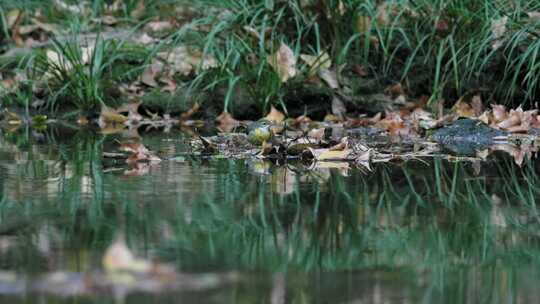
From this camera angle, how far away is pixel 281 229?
2516mm

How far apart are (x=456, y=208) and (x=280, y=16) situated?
4016 millimetres

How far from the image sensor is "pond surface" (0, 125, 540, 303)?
72.5 inches

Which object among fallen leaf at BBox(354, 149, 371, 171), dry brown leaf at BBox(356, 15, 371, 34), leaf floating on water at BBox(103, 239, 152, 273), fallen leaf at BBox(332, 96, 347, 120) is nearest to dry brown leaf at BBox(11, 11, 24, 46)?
fallen leaf at BBox(332, 96, 347, 120)

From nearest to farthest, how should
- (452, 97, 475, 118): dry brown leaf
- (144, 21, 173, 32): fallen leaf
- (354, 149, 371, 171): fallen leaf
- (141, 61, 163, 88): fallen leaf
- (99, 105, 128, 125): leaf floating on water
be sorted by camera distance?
(354, 149, 371, 171): fallen leaf < (452, 97, 475, 118): dry brown leaf < (99, 105, 128, 125): leaf floating on water < (141, 61, 163, 88): fallen leaf < (144, 21, 173, 32): fallen leaf

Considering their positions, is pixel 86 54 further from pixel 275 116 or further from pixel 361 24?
pixel 361 24

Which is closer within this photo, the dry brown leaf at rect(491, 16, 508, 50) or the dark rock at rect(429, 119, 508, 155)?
the dark rock at rect(429, 119, 508, 155)

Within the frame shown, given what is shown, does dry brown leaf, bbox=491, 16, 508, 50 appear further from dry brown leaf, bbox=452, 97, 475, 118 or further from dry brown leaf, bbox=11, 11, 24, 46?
dry brown leaf, bbox=11, 11, 24, 46

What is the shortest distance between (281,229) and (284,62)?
13.5ft

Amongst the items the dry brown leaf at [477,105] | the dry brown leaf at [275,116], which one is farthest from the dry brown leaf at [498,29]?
the dry brown leaf at [275,116]

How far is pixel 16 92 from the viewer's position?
715cm

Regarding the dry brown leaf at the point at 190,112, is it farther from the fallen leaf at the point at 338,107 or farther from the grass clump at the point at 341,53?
the fallen leaf at the point at 338,107

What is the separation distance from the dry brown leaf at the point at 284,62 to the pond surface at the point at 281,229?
2440 millimetres

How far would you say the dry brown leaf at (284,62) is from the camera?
6520 millimetres

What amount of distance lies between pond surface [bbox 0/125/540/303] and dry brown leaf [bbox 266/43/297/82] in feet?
8.00
